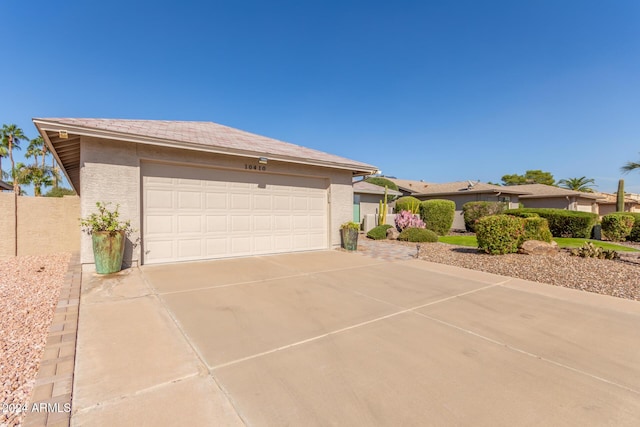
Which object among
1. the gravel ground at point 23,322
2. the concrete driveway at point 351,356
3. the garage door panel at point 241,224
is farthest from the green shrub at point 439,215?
the gravel ground at point 23,322

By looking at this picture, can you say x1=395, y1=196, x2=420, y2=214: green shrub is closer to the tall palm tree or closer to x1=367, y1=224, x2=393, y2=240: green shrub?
x1=367, y1=224, x2=393, y2=240: green shrub

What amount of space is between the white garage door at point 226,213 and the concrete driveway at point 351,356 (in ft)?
6.84

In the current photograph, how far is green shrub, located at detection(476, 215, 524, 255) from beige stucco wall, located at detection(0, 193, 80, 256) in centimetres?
1314

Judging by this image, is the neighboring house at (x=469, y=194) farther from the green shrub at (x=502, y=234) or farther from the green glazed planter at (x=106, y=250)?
the green glazed planter at (x=106, y=250)

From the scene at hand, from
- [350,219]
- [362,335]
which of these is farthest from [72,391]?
[350,219]

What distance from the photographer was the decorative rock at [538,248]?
846 centimetres

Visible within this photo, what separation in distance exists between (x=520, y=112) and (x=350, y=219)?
12587 millimetres

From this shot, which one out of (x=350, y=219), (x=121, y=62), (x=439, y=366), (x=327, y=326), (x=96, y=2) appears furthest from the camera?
(x=121, y=62)

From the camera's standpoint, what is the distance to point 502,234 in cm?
848

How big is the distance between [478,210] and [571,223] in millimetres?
4386

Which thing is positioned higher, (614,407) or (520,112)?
(520,112)

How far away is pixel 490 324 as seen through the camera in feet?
12.5

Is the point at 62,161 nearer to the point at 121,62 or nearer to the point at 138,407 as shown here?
the point at 121,62

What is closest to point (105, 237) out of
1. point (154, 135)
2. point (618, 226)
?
point (154, 135)
